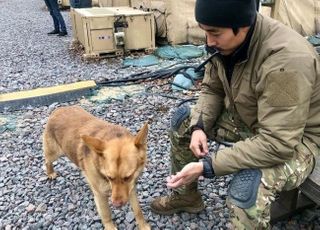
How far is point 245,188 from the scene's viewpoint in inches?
82.4

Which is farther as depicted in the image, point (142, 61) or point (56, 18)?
point (56, 18)

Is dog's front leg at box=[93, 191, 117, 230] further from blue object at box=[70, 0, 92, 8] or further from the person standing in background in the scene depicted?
blue object at box=[70, 0, 92, 8]

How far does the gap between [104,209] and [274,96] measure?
1709 mm

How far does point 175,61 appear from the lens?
25.4 ft

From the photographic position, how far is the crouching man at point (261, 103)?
1977mm

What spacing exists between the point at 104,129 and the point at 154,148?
1336mm

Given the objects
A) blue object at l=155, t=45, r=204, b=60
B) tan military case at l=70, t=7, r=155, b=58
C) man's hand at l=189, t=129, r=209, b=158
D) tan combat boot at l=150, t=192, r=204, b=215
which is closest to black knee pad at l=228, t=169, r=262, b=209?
man's hand at l=189, t=129, r=209, b=158

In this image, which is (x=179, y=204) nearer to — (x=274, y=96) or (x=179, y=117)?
(x=179, y=117)

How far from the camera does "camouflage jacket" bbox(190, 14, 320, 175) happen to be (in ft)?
6.42

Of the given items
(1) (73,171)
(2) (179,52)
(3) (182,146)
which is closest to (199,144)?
(3) (182,146)

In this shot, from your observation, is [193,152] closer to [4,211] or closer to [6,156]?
[4,211]

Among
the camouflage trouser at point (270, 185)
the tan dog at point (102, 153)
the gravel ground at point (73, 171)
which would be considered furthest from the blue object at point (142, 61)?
the camouflage trouser at point (270, 185)

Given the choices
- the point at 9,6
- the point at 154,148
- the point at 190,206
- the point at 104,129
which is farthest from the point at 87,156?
the point at 9,6

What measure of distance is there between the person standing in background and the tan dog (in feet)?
26.4
